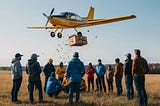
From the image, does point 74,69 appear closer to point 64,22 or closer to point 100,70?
point 100,70

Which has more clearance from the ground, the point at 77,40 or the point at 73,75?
the point at 77,40

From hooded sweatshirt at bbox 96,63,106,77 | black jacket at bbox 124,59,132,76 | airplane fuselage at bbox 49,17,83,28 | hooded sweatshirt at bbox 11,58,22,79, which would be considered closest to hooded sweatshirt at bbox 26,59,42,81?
hooded sweatshirt at bbox 11,58,22,79

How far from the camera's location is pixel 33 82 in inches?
515

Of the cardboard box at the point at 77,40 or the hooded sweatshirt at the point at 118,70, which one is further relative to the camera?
the cardboard box at the point at 77,40

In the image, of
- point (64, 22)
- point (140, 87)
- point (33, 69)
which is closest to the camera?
point (140, 87)

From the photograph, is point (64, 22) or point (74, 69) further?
point (64, 22)

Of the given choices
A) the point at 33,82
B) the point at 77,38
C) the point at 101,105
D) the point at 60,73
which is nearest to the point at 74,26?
the point at 77,38

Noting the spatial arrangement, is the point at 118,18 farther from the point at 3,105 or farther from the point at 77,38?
the point at 3,105

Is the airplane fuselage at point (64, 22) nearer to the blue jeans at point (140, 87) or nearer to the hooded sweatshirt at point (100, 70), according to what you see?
the hooded sweatshirt at point (100, 70)

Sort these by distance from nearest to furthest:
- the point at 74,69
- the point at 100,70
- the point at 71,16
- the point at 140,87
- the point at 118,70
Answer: the point at 140,87 < the point at 74,69 < the point at 118,70 < the point at 100,70 < the point at 71,16

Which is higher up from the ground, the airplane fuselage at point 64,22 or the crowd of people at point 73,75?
the airplane fuselage at point 64,22

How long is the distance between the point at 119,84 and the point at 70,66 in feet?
16.1

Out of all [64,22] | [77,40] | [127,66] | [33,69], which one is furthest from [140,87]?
[64,22]

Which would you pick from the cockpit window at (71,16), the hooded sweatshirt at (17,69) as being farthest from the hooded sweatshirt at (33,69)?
the cockpit window at (71,16)
